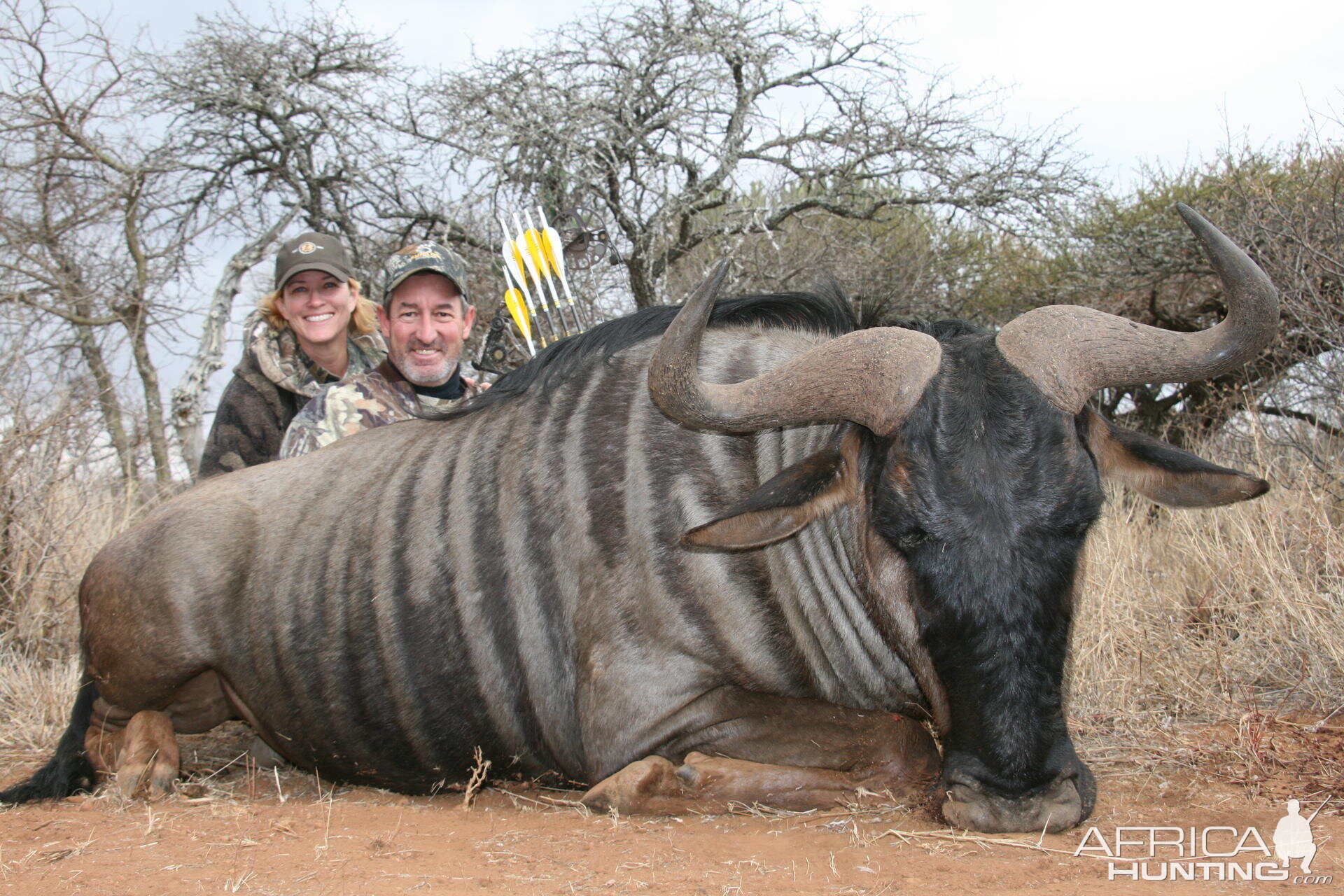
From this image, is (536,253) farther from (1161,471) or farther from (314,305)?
(1161,471)

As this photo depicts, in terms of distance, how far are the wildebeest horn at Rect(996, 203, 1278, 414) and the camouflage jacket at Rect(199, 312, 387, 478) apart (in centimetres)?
411

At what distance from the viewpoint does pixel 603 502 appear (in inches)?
137

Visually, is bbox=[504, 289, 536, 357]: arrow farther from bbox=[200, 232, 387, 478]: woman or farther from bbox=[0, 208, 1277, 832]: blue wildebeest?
bbox=[0, 208, 1277, 832]: blue wildebeest

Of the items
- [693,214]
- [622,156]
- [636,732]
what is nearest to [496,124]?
[622,156]

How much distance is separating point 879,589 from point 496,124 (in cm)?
1035

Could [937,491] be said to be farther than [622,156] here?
No

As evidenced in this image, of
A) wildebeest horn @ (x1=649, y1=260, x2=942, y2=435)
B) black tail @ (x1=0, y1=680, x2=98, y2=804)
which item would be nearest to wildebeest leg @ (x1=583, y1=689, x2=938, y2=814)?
wildebeest horn @ (x1=649, y1=260, x2=942, y2=435)

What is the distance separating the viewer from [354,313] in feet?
21.1

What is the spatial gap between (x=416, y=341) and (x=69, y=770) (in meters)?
2.43

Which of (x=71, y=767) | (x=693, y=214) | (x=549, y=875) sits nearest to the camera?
(x=549, y=875)

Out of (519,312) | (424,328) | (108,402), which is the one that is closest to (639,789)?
(424,328)

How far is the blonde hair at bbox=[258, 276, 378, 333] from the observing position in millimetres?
6129

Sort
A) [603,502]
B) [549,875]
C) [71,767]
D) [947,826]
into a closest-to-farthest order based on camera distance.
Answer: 1. [549,875]
2. [947,826]
3. [603,502]
4. [71,767]

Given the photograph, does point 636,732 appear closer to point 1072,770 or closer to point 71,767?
point 1072,770
